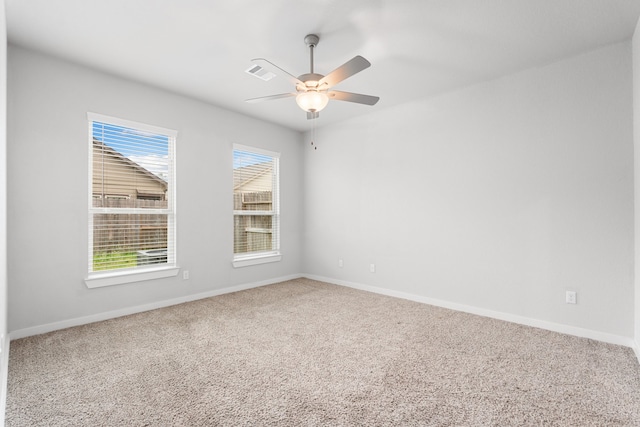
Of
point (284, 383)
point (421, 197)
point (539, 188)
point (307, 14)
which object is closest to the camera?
point (284, 383)

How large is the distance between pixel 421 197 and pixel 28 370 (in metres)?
4.02

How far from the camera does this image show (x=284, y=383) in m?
2.10

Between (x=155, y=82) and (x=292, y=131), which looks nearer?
(x=155, y=82)

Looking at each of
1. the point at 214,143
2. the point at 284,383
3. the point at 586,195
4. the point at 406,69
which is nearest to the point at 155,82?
the point at 214,143

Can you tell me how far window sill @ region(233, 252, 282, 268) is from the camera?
4.62 metres

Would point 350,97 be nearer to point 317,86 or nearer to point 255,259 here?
point 317,86

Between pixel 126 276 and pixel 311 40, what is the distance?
305 centimetres

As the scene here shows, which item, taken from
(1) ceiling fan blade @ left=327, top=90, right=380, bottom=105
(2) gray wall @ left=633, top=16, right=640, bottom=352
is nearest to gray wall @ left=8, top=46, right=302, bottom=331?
(1) ceiling fan blade @ left=327, top=90, right=380, bottom=105

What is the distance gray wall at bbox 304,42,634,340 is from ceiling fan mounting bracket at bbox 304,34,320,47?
6.21ft

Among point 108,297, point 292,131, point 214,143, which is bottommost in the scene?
point 108,297

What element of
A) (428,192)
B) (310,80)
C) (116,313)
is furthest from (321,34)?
(116,313)

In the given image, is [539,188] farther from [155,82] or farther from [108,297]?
[108,297]

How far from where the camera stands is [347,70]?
235 cm

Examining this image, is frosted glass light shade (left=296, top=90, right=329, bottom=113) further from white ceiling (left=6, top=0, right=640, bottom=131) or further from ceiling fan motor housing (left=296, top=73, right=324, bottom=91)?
white ceiling (left=6, top=0, right=640, bottom=131)
